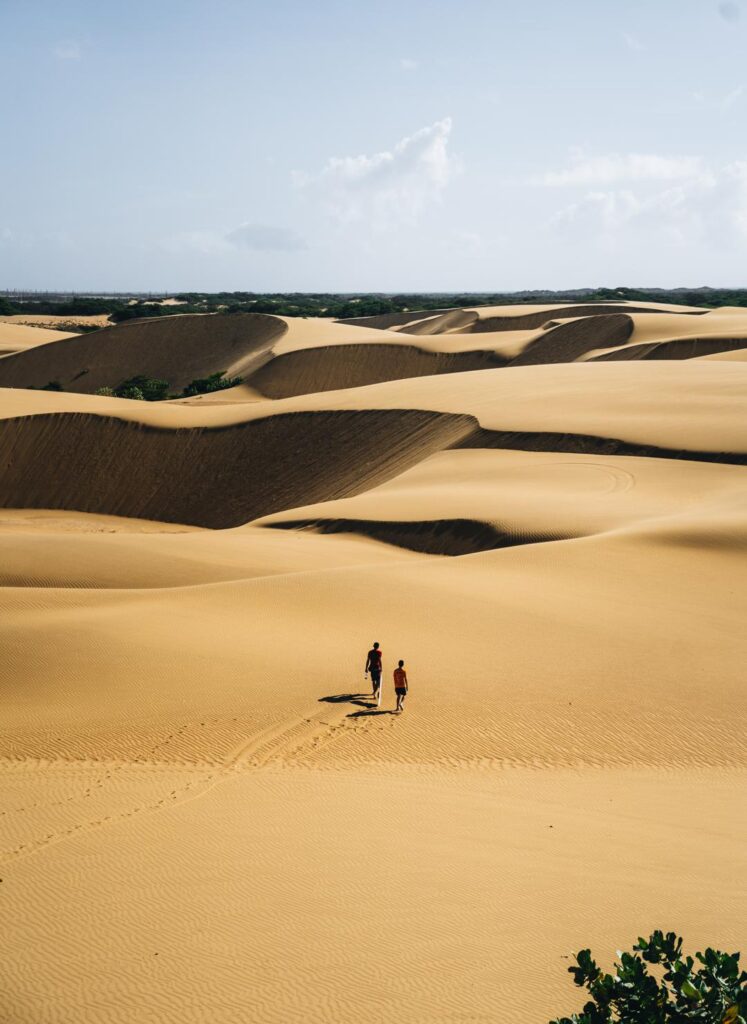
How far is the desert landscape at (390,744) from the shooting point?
20.3ft

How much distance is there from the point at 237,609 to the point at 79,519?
23507mm

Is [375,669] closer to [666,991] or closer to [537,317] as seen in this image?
[666,991]

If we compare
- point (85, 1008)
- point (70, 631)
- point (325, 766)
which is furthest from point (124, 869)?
point (70, 631)

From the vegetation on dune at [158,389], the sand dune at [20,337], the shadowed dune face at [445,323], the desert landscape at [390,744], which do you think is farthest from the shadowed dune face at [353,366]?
the desert landscape at [390,744]

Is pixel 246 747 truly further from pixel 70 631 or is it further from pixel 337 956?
pixel 337 956

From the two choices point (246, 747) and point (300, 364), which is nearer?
point (246, 747)

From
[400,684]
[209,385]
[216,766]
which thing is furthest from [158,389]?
[216,766]

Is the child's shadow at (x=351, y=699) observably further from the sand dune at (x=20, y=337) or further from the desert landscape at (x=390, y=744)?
the sand dune at (x=20, y=337)

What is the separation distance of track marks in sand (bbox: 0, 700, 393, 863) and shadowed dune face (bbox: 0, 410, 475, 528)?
21230 millimetres

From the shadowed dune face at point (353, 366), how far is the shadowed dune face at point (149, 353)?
34.5 feet

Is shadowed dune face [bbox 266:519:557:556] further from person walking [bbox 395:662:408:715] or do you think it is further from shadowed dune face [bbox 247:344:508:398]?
shadowed dune face [bbox 247:344:508:398]

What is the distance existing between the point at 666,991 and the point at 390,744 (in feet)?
22.6

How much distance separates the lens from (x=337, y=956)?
20.1ft

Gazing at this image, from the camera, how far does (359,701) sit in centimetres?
1225
